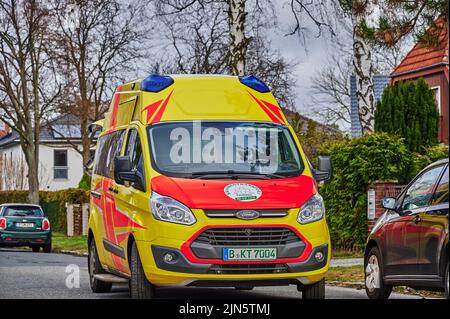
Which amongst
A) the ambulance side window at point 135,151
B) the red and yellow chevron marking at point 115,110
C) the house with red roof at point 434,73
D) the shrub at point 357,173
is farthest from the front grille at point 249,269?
the house with red roof at point 434,73

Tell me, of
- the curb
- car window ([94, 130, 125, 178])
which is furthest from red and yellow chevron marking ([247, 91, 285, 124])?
the curb

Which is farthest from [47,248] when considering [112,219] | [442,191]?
[442,191]

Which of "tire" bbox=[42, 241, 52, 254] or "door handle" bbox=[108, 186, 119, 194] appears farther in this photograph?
"tire" bbox=[42, 241, 52, 254]

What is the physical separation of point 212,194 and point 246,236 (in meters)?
0.56

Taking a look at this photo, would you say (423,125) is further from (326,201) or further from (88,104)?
(88,104)

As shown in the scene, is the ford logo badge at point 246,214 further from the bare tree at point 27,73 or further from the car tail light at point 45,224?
the bare tree at point 27,73

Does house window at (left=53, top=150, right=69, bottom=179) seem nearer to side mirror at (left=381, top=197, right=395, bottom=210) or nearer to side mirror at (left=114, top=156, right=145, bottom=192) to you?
side mirror at (left=381, top=197, right=395, bottom=210)

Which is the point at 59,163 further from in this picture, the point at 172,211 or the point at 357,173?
the point at 172,211

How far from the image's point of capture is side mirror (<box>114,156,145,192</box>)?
11.6m

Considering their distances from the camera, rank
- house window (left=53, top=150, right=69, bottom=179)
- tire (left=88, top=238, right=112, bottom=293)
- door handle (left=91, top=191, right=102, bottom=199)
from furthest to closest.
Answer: house window (left=53, top=150, right=69, bottom=179)
tire (left=88, top=238, right=112, bottom=293)
door handle (left=91, top=191, right=102, bottom=199)

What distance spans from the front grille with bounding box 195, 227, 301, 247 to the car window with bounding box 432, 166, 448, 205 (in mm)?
1604

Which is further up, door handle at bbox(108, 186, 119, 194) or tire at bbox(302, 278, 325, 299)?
door handle at bbox(108, 186, 119, 194)

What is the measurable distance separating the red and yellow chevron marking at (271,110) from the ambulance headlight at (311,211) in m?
1.47

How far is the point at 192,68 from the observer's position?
4569cm
